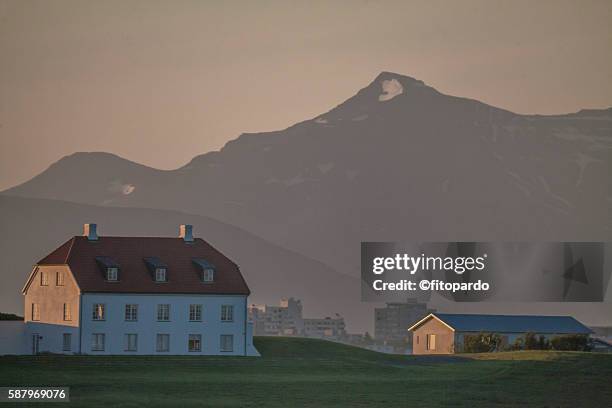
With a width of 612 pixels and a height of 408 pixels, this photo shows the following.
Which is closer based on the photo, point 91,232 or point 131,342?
point 131,342

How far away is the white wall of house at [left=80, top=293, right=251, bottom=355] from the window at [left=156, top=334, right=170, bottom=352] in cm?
21

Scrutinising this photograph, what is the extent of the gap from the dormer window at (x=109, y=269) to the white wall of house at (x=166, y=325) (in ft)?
5.28

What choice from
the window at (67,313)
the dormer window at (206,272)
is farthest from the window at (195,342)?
the window at (67,313)

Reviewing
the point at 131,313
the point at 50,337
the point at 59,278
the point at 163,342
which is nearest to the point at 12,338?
the point at 50,337

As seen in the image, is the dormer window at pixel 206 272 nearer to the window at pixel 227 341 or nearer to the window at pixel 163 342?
the window at pixel 227 341

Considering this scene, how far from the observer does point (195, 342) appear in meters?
90.6

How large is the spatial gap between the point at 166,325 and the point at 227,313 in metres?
4.18

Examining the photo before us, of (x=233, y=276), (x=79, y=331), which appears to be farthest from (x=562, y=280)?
(x=79, y=331)

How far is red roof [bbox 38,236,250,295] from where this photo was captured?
90.9 metres

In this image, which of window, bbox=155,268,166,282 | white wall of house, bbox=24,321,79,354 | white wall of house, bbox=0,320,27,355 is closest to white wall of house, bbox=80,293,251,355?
white wall of house, bbox=24,321,79,354

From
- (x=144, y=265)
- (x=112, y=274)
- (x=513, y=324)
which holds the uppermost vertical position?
(x=144, y=265)

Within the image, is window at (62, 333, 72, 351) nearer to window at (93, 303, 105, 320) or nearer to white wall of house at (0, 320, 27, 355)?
window at (93, 303, 105, 320)

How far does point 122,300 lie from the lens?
295 feet

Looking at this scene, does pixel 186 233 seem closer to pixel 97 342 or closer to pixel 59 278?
pixel 59 278
